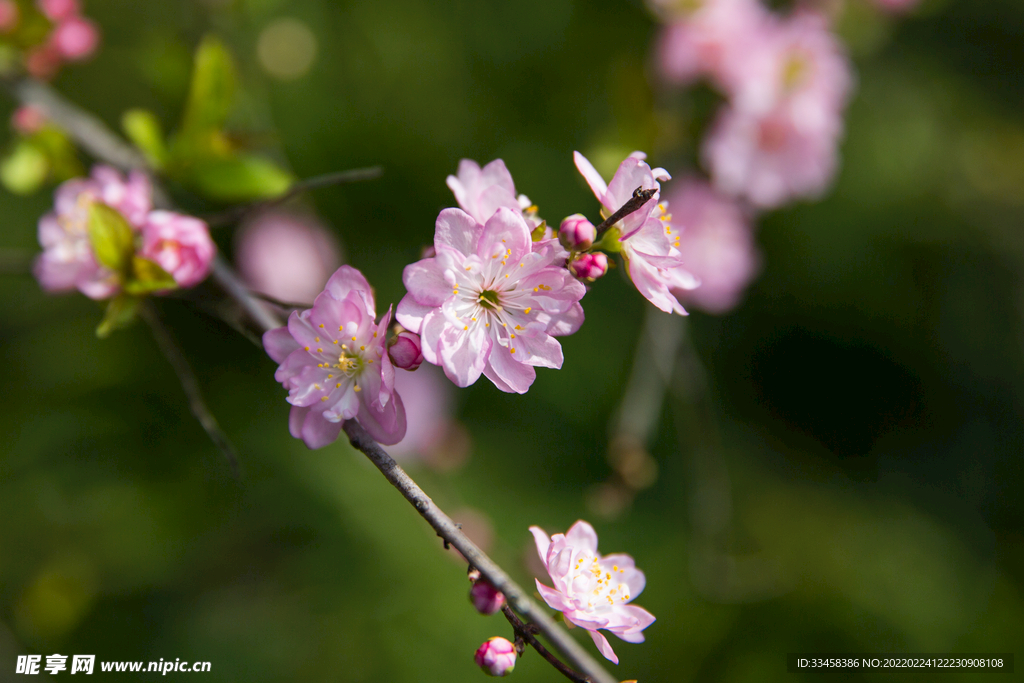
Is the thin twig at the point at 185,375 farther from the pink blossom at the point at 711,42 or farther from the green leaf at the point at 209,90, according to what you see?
the pink blossom at the point at 711,42

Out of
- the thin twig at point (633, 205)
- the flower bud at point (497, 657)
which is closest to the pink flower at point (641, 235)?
the thin twig at point (633, 205)

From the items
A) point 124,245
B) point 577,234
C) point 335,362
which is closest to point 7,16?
point 124,245

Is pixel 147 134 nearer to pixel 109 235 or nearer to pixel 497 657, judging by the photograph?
pixel 109 235

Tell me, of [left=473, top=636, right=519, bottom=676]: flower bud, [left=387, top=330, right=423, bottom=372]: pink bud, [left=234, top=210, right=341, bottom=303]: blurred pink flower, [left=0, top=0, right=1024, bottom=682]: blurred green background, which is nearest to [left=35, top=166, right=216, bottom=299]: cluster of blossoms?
[left=387, top=330, right=423, bottom=372]: pink bud

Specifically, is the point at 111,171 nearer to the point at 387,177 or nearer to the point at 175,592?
the point at 387,177

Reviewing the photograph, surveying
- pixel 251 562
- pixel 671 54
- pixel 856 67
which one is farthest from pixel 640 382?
pixel 856 67

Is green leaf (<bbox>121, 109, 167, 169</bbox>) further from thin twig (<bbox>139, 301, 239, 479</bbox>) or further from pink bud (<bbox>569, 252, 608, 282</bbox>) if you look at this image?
pink bud (<bbox>569, 252, 608, 282</bbox>)

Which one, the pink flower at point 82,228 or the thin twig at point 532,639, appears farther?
the pink flower at point 82,228
